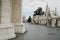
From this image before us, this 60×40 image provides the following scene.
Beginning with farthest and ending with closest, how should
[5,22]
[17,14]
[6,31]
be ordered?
1. [17,14]
2. [5,22]
3. [6,31]

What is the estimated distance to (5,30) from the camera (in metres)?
10.7

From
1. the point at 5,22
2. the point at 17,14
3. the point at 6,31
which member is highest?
the point at 17,14

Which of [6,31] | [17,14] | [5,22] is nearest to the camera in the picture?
[6,31]

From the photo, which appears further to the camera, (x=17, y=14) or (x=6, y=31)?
(x=17, y=14)

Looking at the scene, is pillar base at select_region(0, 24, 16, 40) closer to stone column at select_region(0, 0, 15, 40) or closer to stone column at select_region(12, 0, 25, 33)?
stone column at select_region(0, 0, 15, 40)

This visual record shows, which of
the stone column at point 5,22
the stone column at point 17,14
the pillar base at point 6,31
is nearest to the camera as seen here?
the pillar base at point 6,31

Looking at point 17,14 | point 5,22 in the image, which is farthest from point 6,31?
point 17,14

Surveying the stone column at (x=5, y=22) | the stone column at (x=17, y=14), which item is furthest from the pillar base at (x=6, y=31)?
the stone column at (x=17, y=14)

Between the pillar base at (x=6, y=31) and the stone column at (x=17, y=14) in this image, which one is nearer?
the pillar base at (x=6, y=31)

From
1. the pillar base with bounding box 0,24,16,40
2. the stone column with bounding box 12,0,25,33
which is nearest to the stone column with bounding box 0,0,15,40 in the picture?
the pillar base with bounding box 0,24,16,40

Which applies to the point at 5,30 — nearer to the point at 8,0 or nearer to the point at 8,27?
the point at 8,27

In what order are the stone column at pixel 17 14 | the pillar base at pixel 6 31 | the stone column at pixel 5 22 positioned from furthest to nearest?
1. the stone column at pixel 17 14
2. the stone column at pixel 5 22
3. the pillar base at pixel 6 31

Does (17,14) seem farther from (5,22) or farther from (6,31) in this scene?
(6,31)

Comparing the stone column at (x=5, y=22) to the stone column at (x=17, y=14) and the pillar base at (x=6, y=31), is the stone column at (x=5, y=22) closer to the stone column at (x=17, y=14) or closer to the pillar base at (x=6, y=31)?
the pillar base at (x=6, y=31)
